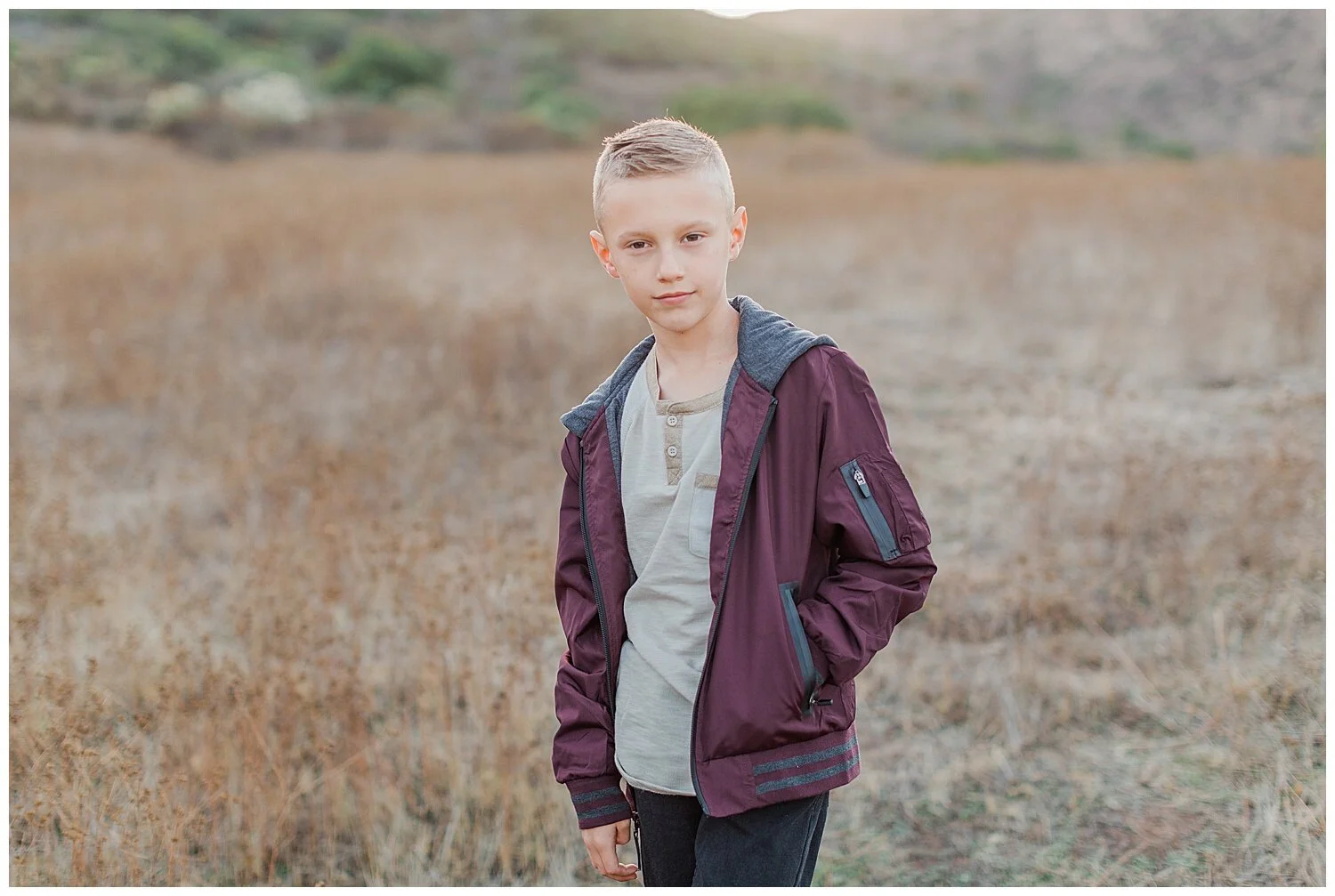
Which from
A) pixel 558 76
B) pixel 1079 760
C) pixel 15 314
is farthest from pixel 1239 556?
pixel 558 76

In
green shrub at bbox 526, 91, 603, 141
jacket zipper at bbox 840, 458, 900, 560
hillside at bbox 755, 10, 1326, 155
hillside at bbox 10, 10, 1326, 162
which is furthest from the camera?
hillside at bbox 755, 10, 1326, 155

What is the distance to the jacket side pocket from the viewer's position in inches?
57.8

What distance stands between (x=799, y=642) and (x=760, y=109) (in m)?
25.8

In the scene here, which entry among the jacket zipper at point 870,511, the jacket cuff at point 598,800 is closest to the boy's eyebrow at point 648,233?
the jacket zipper at point 870,511

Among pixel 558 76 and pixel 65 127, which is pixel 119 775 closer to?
pixel 65 127

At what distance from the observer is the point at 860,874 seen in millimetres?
2832

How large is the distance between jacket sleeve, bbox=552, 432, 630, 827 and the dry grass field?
124 centimetres

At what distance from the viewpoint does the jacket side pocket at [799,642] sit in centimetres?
147

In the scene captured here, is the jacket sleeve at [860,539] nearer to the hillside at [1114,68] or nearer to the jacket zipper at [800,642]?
the jacket zipper at [800,642]

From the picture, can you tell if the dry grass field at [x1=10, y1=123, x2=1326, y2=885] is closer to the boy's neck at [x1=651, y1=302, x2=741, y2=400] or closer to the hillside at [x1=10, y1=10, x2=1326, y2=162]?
the boy's neck at [x1=651, y1=302, x2=741, y2=400]

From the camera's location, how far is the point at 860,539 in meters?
1.46

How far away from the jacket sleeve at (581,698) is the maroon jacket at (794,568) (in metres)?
0.20

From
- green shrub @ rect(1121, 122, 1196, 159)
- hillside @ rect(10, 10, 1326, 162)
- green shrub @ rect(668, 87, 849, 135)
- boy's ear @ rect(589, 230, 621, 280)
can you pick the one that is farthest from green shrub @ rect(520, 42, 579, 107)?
boy's ear @ rect(589, 230, 621, 280)

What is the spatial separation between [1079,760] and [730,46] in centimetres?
3291
